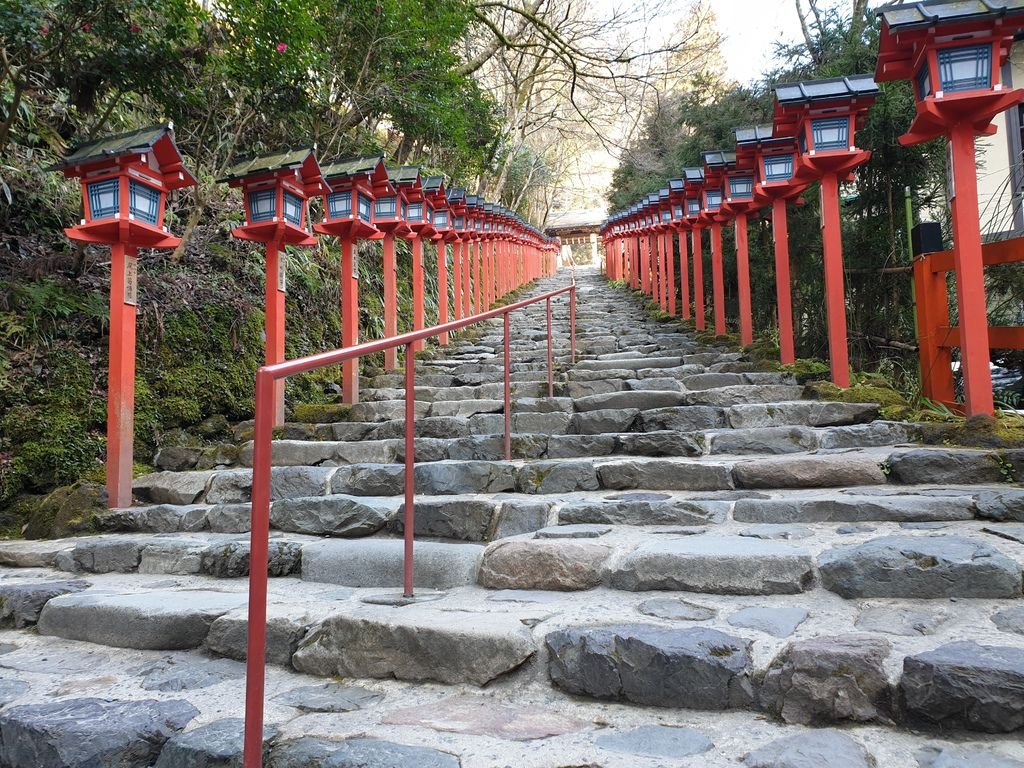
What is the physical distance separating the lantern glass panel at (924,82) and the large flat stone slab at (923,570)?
2.34m

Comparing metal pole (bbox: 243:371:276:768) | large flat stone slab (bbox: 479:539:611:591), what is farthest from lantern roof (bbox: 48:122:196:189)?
large flat stone slab (bbox: 479:539:611:591)

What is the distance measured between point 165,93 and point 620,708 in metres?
4.98

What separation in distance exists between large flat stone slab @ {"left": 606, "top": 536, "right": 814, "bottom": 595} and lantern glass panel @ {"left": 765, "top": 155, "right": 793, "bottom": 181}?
12.8 feet

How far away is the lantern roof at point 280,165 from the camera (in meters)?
4.31

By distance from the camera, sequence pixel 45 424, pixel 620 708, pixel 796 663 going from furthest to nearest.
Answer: pixel 45 424
pixel 620 708
pixel 796 663

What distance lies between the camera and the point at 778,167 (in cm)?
530

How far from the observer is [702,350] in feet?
21.4

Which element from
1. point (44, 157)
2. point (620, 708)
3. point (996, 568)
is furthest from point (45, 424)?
point (996, 568)

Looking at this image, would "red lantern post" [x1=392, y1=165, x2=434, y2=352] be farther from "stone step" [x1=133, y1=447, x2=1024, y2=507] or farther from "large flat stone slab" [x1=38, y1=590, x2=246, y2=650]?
"large flat stone slab" [x1=38, y1=590, x2=246, y2=650]

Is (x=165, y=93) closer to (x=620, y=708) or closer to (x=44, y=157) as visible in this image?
(x=44, y=157)

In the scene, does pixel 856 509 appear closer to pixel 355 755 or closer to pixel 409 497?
pixel 409 497

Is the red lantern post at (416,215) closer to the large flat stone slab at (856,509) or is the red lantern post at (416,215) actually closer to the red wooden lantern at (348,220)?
the red wooden lantern at (348,220)

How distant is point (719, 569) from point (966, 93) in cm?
269

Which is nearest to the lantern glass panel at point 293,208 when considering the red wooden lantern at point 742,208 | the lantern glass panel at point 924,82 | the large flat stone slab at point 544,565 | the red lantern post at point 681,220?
the large flat stone slab at point 544,565
